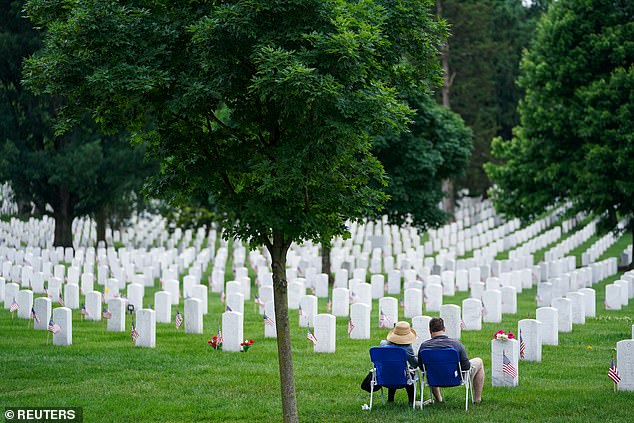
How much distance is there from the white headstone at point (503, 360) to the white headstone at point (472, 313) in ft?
20.4

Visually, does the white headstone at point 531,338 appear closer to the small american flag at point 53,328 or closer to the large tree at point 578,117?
the small american flag at point 53,328

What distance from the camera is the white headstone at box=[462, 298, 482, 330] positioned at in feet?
66.9

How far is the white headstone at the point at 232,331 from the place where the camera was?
17578 mm

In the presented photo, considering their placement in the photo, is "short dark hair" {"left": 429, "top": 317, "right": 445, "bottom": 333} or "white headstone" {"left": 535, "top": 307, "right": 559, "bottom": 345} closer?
"short dark hair" {"left": 429, "top": 317, "right": 445, "bottom": 333}

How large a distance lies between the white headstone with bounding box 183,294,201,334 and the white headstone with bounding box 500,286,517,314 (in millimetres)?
7622

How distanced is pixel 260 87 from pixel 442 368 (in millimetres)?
4535

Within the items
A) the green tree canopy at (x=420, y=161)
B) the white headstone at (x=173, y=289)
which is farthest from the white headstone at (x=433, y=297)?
the green tree canopy at (x=420, y=161)

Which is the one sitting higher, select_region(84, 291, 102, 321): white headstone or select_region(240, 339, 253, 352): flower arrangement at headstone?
select_region(84, 291, 102, 321): white headstone

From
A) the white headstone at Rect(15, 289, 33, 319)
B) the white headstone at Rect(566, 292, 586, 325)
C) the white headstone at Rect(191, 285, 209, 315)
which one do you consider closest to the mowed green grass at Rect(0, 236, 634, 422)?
the white headstone at Rect(566, 292, 586, 325)

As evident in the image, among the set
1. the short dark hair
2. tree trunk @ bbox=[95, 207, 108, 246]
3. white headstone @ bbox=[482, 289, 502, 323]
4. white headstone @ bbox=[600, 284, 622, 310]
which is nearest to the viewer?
the short dark hair

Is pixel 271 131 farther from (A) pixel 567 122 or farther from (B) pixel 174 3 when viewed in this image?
(A) pixel 567 122

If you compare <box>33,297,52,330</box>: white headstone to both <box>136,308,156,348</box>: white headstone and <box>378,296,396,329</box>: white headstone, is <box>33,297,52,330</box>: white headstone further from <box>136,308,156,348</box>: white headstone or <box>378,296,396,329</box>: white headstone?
<box>378,296,396,329</box>: white headstone

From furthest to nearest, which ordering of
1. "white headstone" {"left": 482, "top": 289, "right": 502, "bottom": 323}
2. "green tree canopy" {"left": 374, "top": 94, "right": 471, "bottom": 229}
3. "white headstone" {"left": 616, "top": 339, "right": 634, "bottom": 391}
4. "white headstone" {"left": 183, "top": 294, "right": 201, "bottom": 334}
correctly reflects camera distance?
"green tree canopy" {"left": 374, "top": 94, "right": 471, "bottom": 229} < "white headstone" {"left": 482, "top": 289, "right": 502, "bottom": 323} < "white headstone" {"left": 183, "top": 294, "right": 201, "bottom": 334} < "white headstone" {"left": 616, "top": 339, "right": 634, "bottom": 391}

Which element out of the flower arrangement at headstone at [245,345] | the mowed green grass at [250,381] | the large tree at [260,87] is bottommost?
the mowed green grass at [250,381]
